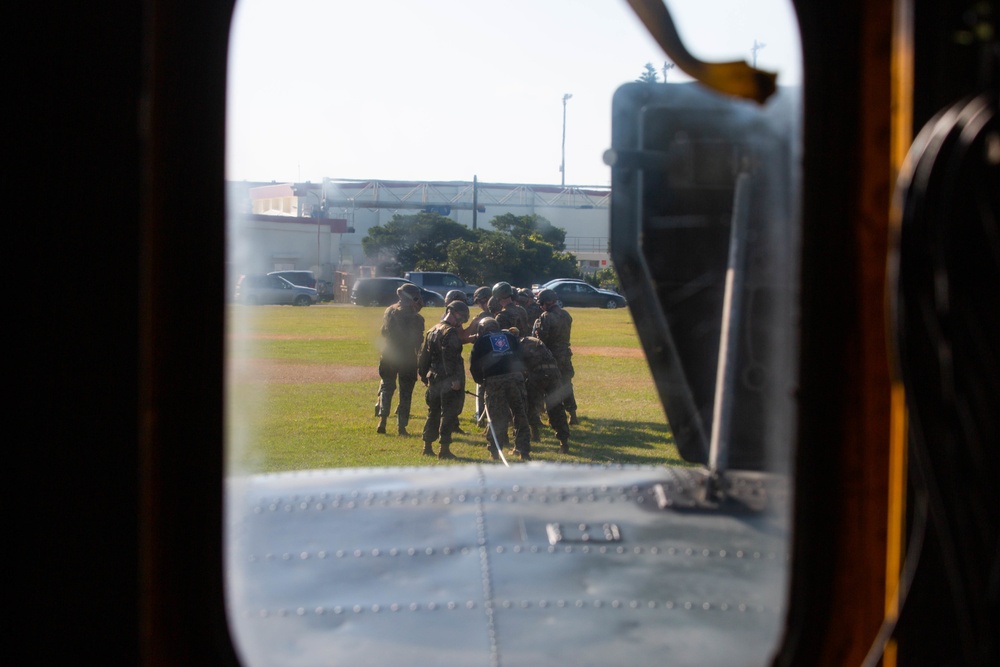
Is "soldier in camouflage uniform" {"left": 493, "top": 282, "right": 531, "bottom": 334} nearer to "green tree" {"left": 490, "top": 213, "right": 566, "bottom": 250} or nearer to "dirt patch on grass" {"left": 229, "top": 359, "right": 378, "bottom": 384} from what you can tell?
"dirt patch on grass" {"left": 229, "top": 359, "right": 378, "bottom": 384}

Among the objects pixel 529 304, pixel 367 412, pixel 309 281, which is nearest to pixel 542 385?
pixel 529 304

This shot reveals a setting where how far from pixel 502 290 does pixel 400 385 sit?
159 centimetres

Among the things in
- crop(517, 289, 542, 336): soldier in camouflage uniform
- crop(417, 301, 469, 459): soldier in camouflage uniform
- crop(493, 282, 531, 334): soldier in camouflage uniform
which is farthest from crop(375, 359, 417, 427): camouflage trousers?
crop(517, 289, 542, 336): soldier in camouflage uniform

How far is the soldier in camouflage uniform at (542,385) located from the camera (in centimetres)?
815

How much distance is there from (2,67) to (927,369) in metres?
1.17

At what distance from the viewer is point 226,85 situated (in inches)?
55.5

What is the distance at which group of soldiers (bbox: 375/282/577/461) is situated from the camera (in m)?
7.56

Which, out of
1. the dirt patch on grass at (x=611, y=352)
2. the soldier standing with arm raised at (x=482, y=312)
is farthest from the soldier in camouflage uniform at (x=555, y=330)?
the dirt patch on grass at (x=611, y=352)

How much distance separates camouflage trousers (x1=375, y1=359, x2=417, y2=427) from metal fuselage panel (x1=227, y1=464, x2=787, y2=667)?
6485 mm

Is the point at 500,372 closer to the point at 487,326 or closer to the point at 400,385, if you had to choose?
the point at 487,326

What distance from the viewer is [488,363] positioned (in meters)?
7.55

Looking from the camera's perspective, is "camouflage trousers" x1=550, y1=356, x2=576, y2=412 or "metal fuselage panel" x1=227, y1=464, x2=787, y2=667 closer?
"metal fuselage panel" x1=227, y1=464, x2=787, y2=667

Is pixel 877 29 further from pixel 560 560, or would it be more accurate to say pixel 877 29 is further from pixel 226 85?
pixel 560 560

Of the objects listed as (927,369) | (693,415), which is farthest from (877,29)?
(693,415)
